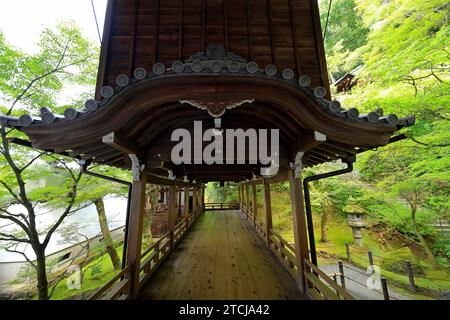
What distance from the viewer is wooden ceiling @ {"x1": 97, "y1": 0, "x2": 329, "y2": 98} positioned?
3.86 m

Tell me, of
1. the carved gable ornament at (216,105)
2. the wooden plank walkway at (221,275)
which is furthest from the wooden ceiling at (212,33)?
the wooden plank walkway at (221,275)

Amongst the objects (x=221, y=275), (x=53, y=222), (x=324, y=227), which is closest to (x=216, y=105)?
(x=221, y=275)

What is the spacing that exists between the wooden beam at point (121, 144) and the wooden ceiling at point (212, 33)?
166 cm

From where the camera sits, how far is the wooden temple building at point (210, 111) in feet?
7.22

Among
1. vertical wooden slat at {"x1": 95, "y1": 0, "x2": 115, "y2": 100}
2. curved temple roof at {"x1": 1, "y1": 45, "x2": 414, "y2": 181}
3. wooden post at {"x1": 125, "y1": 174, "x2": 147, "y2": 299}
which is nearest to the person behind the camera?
curved temple roof at {"x1": 1, "y1": 45, "x2": 414, "y2": 181}

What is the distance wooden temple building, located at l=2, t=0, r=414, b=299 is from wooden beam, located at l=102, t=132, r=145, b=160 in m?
0.01

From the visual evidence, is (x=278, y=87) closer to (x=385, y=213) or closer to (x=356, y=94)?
(x=356, y=94)

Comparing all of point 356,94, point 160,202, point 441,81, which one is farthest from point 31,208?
point 441,81

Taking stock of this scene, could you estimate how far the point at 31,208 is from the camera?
6355 millimetres

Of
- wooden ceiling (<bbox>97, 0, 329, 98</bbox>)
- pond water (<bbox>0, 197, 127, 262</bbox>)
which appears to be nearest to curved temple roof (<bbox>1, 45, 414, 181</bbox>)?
wooden ceiling (<bbox>97, 0, 329, 98</bbox>)

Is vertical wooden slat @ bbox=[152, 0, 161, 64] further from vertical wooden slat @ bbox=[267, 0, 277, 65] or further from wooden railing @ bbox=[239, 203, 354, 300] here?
wooden railing @ bbox=[239, 203, 354, 300]

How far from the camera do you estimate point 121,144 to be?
271 centimetres

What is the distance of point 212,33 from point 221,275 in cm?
536

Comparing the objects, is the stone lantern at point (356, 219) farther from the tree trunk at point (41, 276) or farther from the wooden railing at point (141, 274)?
the tree trunk at point (41, 276)
